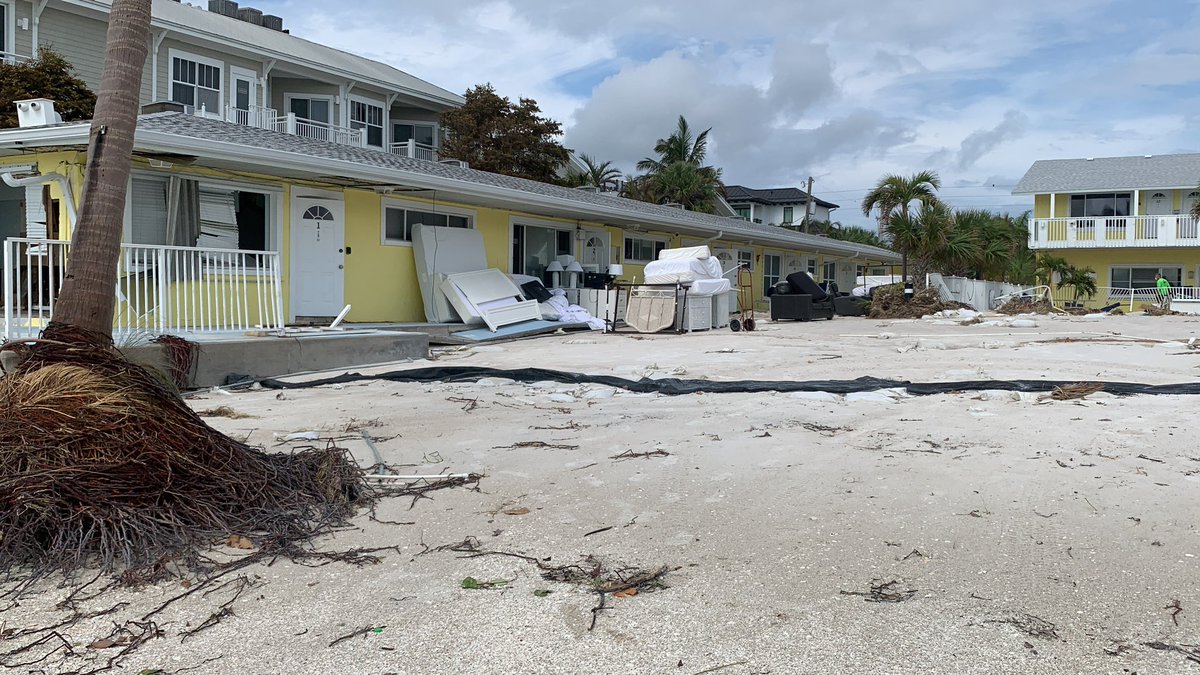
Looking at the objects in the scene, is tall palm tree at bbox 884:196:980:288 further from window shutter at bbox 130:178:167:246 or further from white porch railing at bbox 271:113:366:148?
window shutter at bbox 130:178:167:246

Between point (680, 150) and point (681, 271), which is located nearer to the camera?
point (681, 271)

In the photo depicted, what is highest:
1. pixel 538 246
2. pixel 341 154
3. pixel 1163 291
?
pixel 341 154

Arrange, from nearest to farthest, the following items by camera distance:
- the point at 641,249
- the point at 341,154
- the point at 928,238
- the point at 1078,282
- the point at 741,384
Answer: the point at 741,384, the point at 341,154, the point at 641,249, the point at 928,238, the point at 1078,282

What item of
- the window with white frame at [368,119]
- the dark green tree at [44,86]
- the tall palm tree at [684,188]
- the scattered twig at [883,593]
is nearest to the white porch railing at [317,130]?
the window with white frame at [368,119]

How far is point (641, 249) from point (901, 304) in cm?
683

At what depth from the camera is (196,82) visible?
857 inches

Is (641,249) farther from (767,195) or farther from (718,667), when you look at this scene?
(767,195)

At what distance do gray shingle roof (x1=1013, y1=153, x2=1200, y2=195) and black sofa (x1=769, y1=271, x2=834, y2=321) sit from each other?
1727 centimetres

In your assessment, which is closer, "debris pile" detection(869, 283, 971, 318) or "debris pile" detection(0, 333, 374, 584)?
"debris pile" detection(0, 333, 374, 584)

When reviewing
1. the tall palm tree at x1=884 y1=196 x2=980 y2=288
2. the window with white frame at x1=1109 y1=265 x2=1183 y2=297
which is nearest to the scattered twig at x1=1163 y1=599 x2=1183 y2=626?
the tall palm tree at x1=884 y1=196 x2=980 y2=288

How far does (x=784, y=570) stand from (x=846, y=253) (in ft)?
90.9

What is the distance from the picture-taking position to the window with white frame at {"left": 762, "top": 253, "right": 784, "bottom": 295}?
2611 centimetres

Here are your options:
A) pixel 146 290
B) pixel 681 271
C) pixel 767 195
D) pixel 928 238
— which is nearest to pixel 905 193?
pixel 928 238

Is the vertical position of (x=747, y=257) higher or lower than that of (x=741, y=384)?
higher
